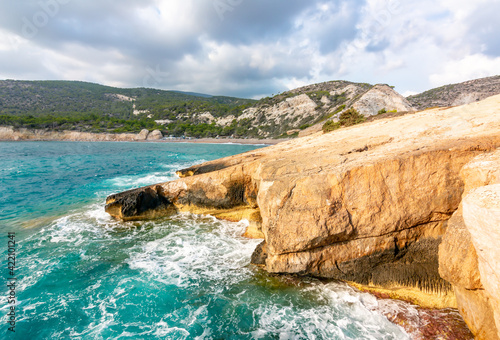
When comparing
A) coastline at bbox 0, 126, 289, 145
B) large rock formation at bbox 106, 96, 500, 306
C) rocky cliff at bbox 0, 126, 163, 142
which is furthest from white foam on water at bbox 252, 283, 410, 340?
rocky cliff at bbox 0, 126, 163, 142

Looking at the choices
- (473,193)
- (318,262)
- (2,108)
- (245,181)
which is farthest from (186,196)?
(2,108)

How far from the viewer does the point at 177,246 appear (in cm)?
990

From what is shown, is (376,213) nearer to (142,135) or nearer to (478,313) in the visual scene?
(478,313)

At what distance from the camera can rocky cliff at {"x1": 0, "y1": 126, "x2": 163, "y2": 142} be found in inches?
3317

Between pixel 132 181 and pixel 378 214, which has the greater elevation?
pixel 378 214

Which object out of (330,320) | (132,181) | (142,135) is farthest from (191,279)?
(142,135)

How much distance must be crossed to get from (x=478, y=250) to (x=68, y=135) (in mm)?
118647

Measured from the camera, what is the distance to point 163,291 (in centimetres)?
715

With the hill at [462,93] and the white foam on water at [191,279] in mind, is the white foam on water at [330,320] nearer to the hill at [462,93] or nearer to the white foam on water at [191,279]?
the white foam on water at [191,279]

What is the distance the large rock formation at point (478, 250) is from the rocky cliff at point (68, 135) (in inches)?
4143

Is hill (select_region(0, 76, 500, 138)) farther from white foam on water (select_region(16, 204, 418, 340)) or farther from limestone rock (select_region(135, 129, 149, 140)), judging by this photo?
white foam on water (select_region(16, 204, 418, 340))

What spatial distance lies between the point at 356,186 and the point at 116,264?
895cm

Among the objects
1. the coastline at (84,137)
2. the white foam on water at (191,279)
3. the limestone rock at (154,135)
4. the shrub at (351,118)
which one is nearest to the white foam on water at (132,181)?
the white foam on water at (191,279)

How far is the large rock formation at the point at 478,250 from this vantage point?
3.85 metres
